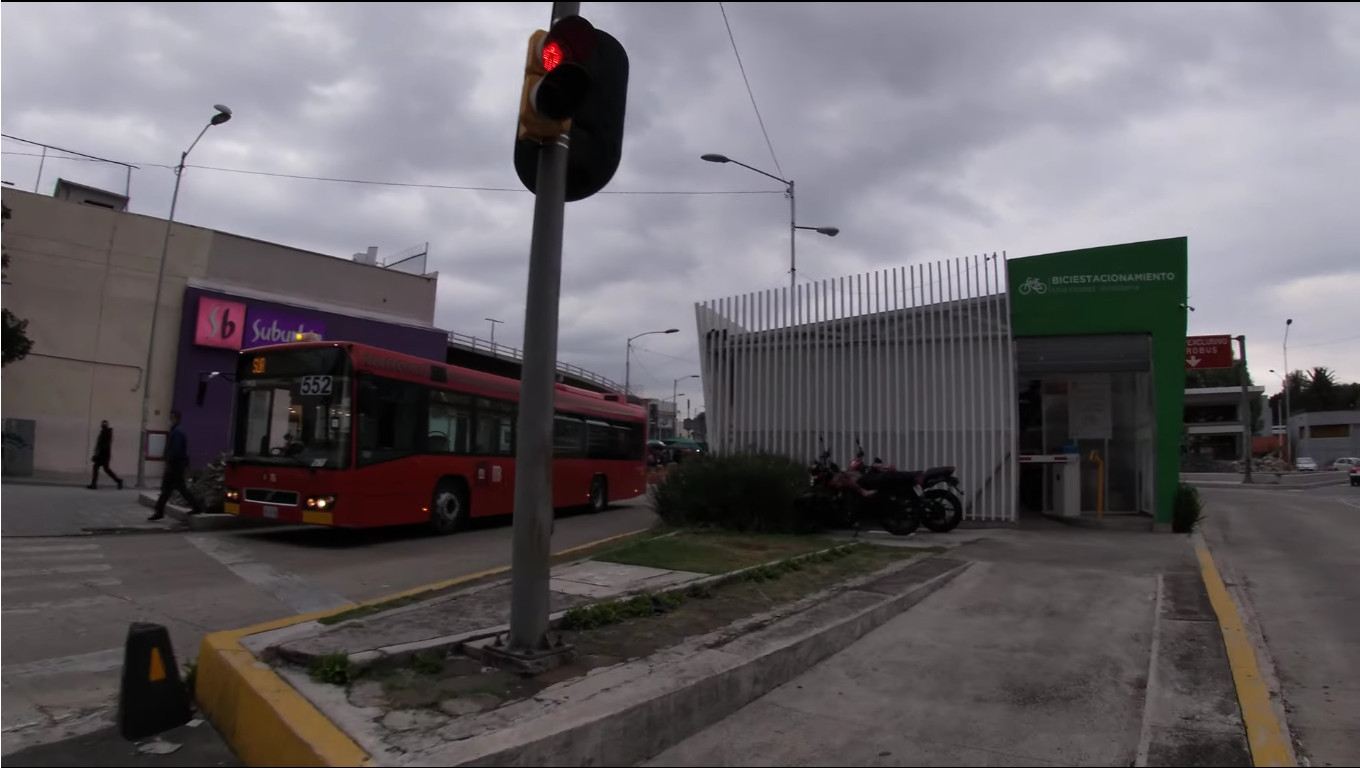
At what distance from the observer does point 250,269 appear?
2516 cm

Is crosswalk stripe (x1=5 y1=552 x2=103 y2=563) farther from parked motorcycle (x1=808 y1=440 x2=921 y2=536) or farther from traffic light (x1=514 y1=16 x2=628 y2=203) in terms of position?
parked motorcycle (x1=808 y1=440 x2=921 y2=536)

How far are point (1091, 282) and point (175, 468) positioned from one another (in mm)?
14836

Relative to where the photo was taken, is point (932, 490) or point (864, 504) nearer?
point (864, 504)

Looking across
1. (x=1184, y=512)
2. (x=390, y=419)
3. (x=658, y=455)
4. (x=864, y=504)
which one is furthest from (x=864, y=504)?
(x=658, y=455)

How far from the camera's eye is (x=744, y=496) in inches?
477

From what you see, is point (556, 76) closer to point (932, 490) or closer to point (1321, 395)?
point (932, 490)

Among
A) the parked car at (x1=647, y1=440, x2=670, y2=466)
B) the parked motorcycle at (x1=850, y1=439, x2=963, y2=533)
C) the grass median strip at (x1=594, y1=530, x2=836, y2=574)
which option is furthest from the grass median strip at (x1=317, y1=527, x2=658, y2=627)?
the parked car at (x1=647, y1=440, x2=670, y2=466)

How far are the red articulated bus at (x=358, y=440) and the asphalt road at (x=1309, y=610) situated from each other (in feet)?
32.7

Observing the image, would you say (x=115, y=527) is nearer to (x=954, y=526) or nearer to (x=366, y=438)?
(x=366, y=438)

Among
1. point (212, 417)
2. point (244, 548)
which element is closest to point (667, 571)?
point (244, 548)

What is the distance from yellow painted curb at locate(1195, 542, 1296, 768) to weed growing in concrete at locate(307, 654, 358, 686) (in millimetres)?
4398

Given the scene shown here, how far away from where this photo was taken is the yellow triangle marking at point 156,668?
13.9 ft

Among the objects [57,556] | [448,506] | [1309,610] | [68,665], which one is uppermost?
A: [448,506]

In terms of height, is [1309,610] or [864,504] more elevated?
[864,504]
